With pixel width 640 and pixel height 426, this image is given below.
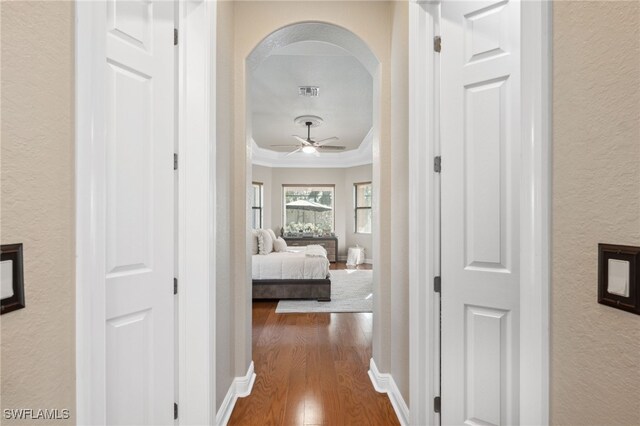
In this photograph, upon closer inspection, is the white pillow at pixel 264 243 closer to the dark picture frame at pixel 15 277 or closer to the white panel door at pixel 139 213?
the white panel door at pixel 139 213

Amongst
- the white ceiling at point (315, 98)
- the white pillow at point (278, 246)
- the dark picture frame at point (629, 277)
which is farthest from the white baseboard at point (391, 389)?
the white pillow at point (278, 246)

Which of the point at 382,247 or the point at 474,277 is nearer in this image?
the point at 474,277

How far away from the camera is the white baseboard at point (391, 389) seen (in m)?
1.81

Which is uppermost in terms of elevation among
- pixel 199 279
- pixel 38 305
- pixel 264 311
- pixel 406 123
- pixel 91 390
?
pixel 406 123

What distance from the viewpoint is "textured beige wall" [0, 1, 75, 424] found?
0.61m

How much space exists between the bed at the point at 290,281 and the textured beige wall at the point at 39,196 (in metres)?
3.78

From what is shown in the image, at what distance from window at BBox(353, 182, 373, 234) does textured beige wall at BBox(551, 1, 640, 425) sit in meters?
7.59

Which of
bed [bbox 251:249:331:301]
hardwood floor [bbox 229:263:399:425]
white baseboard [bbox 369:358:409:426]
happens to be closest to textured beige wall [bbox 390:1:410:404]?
white baseboard [bbox 369:358:409:426]

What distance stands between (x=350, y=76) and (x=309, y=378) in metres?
3.61

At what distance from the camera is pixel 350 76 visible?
157 inches

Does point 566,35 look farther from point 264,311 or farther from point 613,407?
point 264,311

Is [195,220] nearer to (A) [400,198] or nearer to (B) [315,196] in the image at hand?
(A) [400,198]

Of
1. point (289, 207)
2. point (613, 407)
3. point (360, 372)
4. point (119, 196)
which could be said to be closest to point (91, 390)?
point (119, 196)

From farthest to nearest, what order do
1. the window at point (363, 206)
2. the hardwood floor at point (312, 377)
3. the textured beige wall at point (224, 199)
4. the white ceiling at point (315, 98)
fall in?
the window at point (363, 206) → the white ceiling at point (315, 98) → the hardwood floor at point (312, 377) → the textured beige wall at point (224, 199)
